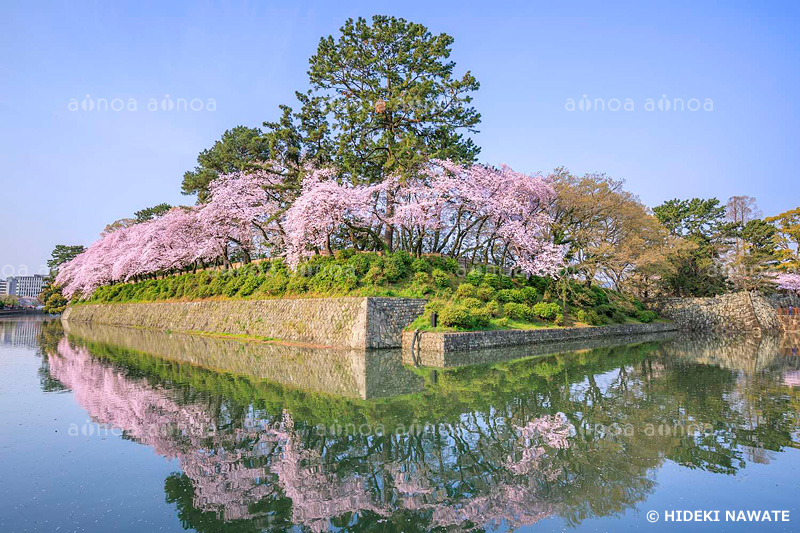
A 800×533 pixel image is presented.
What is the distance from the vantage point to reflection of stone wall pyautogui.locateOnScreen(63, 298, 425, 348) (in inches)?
836

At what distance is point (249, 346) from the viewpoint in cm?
2297

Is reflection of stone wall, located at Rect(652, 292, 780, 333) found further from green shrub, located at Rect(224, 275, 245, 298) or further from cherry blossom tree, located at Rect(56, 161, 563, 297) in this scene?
green shrub, located at Rect(224, 275, 245, 298)

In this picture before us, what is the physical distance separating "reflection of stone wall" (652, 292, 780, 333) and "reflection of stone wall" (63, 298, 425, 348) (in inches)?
1174

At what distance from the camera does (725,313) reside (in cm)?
3784

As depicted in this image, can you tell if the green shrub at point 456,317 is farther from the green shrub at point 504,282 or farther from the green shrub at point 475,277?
the green shrub at point 504,282

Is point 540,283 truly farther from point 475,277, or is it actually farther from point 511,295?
point 475,277

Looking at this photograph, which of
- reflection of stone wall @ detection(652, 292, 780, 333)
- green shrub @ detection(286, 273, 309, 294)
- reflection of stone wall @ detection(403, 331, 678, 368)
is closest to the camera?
reflection of stone wall @ detection(403, 331, 678, 368)

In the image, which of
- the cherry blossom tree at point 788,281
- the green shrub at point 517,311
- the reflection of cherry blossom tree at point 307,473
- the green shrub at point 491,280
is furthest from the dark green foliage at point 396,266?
the cherry blossom tree at point 788,281

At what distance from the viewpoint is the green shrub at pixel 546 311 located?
25594 mm

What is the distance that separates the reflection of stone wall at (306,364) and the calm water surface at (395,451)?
9.6 inches

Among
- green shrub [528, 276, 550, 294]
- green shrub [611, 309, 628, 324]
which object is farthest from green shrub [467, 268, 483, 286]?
green shrub [611, 309, 628, 324]

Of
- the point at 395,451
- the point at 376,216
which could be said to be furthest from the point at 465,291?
the point at 395,451

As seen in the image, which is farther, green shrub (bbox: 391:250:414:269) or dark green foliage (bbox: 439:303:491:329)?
green shrub (bbox: 391:250:414:269)

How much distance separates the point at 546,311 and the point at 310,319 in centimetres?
1360
